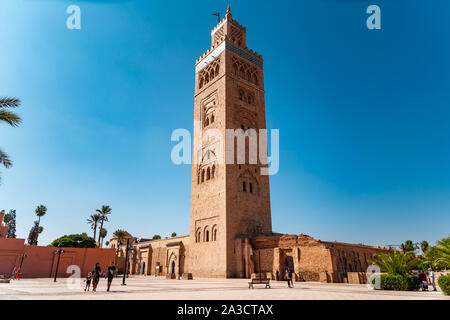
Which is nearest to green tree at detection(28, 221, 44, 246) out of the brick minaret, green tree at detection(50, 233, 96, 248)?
green tree at detection(50, 233, 96, 248)

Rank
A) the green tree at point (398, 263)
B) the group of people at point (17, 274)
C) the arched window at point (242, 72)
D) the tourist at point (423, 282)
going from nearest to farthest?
the green tree at point (398, 263)
the tourist at point (423, 282)
the group of people at point (17, 274)
the arched window at point (242, 72)

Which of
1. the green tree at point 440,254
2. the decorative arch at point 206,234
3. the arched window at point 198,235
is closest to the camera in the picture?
the green tree at point 440,254

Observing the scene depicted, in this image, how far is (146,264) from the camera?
38.8m

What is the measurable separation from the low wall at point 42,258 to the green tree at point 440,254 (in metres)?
27.2

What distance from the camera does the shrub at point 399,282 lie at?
11.9 metres

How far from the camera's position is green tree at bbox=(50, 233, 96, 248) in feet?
162

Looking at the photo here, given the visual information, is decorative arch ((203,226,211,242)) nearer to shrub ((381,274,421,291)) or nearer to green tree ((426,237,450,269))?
shrub ((381,274,421,291))

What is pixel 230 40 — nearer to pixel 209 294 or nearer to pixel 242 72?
pixel 242 72

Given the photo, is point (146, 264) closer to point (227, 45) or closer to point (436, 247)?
point (227, 45)

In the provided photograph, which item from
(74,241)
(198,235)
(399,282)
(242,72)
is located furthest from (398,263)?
(74,241)

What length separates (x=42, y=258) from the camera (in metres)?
28.6

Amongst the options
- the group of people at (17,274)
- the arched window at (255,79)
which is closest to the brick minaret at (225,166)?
the arched window at (255,79)

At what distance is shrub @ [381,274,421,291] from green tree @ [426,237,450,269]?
122 cm

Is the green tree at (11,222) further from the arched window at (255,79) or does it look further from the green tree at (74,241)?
the arched window at (255,79)
